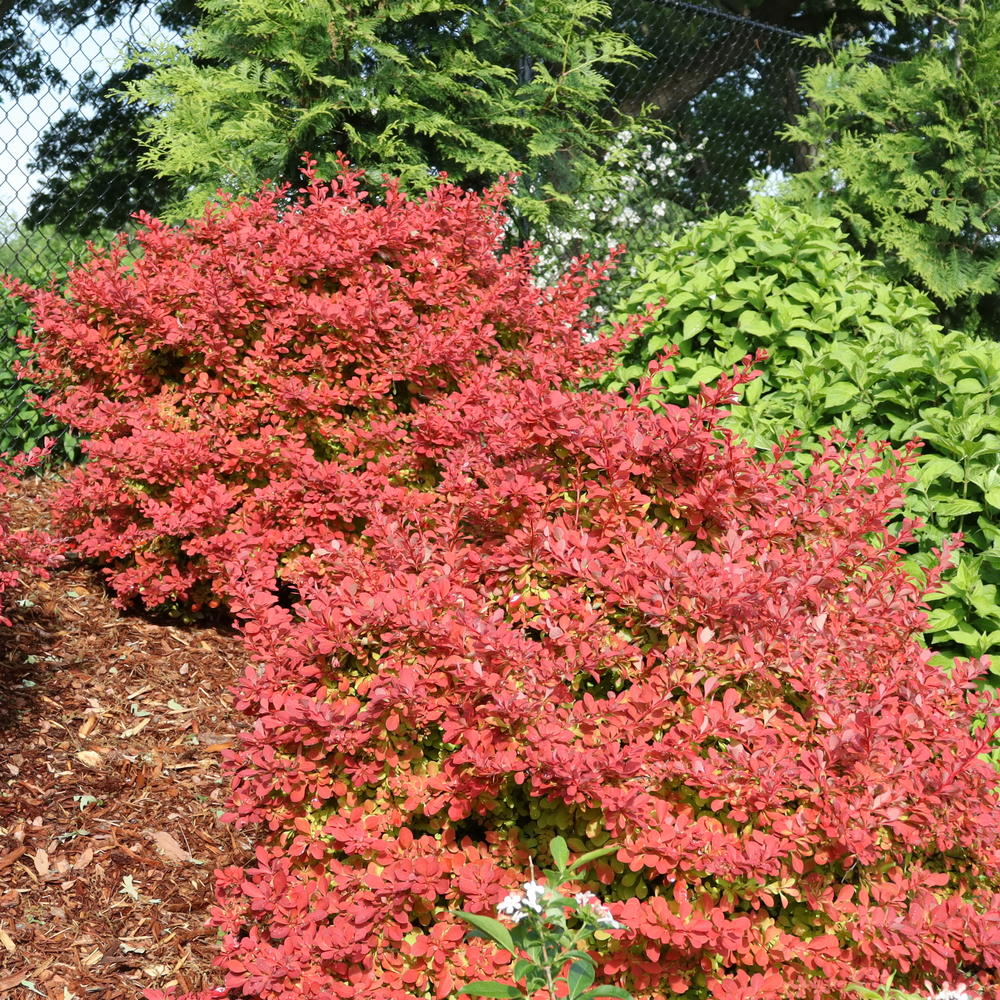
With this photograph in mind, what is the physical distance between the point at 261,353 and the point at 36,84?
487 centimetres

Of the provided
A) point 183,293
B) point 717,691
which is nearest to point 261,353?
point 183,293

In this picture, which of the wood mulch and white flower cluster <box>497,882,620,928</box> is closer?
white flower cluster <box>497,882,620,928</box>

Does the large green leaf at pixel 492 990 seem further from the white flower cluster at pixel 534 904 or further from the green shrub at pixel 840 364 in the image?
the green shrub at pixel 840 364

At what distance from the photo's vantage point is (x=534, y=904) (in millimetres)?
1482

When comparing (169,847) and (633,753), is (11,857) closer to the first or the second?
(169,847)

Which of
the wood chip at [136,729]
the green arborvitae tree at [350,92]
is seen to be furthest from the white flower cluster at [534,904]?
the green arborvitae tree at [350,92]

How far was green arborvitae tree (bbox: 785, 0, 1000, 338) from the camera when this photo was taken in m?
6.26

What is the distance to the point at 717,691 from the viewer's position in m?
2.18

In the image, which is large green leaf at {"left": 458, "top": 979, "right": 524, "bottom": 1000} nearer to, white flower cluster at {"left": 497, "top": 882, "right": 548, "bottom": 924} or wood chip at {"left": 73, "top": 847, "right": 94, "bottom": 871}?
white flower cluster at {"left": 497, "top": 882, "right": 548, "bottom": 924}

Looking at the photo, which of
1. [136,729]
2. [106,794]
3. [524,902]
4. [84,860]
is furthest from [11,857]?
[524,902]

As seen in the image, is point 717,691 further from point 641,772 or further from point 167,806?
point 167,806

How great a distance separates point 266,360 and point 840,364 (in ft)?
7.50

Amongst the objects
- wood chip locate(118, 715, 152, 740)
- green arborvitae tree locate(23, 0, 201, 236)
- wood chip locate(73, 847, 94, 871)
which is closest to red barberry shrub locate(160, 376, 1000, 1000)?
wood chip locate(73, 847, 94, 871)

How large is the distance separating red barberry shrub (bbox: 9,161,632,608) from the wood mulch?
24cm
